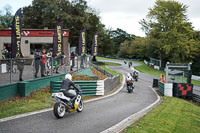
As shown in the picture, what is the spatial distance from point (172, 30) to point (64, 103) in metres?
52.5

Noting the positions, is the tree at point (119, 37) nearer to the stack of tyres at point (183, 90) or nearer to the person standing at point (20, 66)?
the stack of tyres at point (183, 90)

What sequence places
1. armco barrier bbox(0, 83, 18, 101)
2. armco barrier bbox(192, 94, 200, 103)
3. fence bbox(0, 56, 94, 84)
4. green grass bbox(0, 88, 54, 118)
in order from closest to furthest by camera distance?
green grass bbox(0, 88, 54, 118), armco barrier bbox(0, 83, 18, 101), fence bbox(0, 56, 94, 84), armco barrier bbox(192, 94, 200, 103)

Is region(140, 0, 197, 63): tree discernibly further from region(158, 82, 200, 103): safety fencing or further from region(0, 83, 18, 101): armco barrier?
region(0, 83, 18, 101): armco barrier

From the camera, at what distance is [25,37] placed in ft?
98.8

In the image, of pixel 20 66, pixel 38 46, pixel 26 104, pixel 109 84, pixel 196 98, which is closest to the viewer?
pixel 26 104

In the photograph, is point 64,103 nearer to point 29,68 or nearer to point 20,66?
point 20,66

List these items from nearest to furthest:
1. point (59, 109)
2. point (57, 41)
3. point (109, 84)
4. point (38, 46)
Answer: point (59, 109), point (57, 41), point (109, 84), point (38, 46)

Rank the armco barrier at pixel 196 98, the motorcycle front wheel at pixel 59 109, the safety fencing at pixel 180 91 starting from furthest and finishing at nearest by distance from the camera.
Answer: the safety fencing at pixel 180 91 < the armco barrier at pixel 196 98 < the motorcycle front wheel at pixel 59 109

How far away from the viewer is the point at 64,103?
31.9ft

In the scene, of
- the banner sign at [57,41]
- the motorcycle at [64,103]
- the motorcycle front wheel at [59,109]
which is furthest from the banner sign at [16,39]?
the motorcycle front wheel at [59,109]

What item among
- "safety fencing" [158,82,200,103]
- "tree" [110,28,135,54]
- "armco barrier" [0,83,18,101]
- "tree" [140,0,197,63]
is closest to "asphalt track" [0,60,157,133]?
"armco barrier" [0,83,18,101]

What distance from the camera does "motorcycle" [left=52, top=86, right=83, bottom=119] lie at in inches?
369

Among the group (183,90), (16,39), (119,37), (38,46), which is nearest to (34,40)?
(38,46)

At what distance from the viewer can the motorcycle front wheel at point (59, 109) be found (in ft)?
30.5
